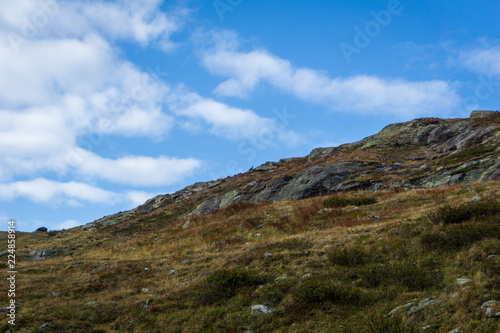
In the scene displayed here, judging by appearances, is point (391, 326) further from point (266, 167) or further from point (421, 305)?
point (266, 167)

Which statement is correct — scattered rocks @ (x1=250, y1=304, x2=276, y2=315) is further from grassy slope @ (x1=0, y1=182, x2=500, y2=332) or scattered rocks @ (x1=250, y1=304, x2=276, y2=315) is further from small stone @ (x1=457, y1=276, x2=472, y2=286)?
small stone @ (x1=457, y1=276, x2=472, y2=286)

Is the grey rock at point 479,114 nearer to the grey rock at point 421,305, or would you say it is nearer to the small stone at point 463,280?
the small stone at point 463,280

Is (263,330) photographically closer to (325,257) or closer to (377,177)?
(325,257)

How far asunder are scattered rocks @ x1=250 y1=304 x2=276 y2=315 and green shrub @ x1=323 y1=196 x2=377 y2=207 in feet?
44.1

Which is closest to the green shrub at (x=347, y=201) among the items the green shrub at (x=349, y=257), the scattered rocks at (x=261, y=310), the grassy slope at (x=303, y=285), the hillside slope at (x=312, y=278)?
the hillside slope at (x=312, y=278)

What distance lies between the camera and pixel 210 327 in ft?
26.8

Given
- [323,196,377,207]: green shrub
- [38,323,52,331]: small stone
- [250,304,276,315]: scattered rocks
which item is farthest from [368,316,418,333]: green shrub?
[323,196,377,207]: green shrub

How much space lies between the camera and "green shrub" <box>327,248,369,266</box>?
10.3m

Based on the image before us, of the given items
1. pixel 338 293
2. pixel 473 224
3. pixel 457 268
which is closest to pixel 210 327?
pixel 338 293

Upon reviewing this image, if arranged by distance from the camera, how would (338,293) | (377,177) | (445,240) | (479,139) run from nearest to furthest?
(338,293), (445,240), (377,177), (479,139)

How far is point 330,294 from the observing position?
26.8 ft

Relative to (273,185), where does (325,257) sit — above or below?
below

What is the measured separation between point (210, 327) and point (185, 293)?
2.69 m

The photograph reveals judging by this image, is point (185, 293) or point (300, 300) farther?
point (185, 293)
